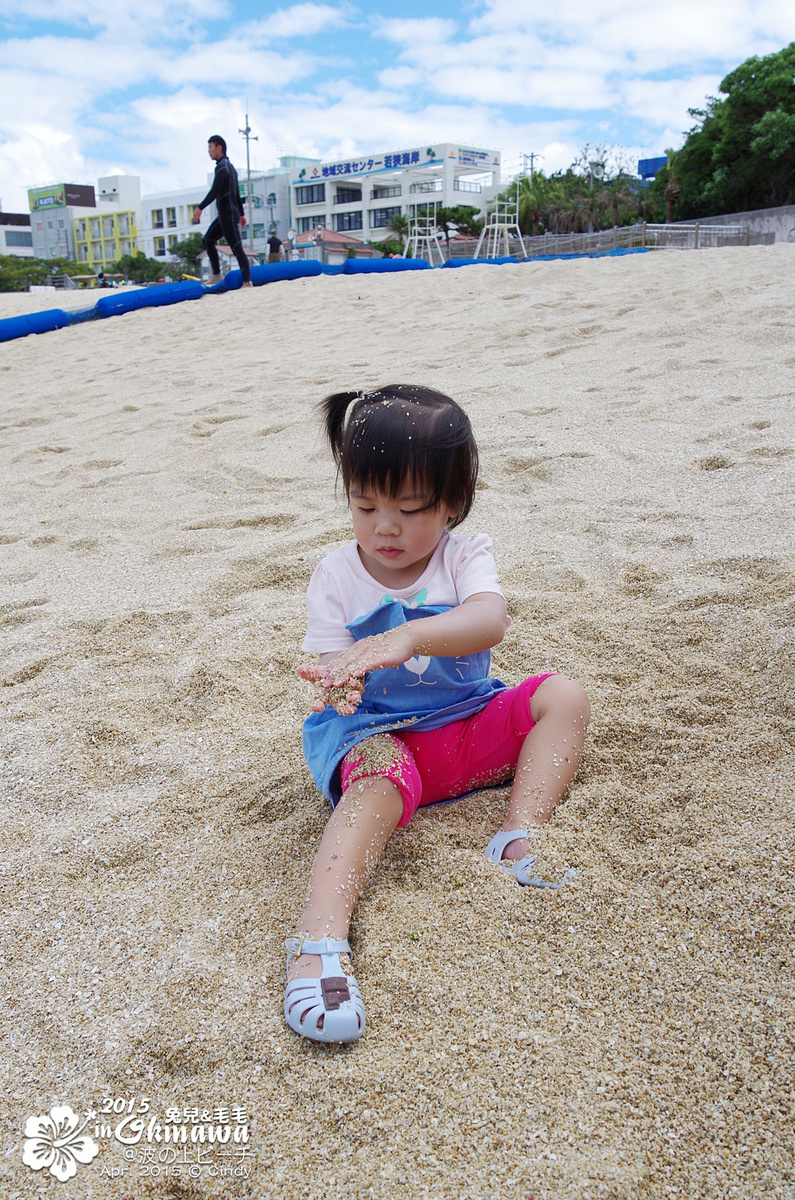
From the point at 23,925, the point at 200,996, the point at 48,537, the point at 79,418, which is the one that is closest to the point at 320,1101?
the point at 200,996

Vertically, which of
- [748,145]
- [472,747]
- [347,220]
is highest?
[347,220]

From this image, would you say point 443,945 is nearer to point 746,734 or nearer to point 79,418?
point 746,734

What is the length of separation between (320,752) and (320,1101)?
2.07 feet

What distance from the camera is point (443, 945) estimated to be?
1.20 metres

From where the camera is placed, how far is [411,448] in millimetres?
1455

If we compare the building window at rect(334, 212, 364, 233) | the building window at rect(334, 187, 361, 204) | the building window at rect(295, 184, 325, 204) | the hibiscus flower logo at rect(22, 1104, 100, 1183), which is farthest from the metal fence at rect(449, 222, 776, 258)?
the building window at rect(295, 184, 325, 204)

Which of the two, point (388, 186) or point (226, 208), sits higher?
point (388, 186)

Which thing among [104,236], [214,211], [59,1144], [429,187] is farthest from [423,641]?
[104,236]

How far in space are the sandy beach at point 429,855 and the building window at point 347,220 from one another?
66.1 metres

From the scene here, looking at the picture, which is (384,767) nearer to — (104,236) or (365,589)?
(365,589)

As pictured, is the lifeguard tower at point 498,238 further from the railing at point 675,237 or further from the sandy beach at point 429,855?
the sandy beach at point 429,855

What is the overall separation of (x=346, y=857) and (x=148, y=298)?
8.55m

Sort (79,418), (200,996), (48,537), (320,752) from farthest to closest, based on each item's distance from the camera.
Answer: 1. (79,418)
2. (48,537)
3. (320,752)
4. (200,996)

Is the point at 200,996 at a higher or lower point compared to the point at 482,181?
lower
